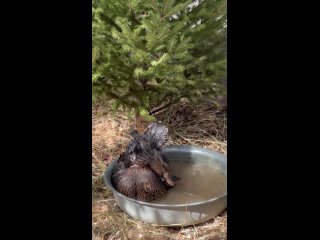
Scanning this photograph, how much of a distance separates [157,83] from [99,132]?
1.84ft

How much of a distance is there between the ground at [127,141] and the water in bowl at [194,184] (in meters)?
0.13

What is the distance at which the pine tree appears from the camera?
2.02 metres

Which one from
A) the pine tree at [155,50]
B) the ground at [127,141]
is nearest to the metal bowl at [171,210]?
the ground at [127,141]

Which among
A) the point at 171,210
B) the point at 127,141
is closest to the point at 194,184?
the point at 171,210

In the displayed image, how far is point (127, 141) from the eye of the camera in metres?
2.49

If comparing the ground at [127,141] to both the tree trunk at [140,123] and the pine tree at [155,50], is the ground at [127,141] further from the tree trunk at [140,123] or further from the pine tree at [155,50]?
the pine tree at [155,50]

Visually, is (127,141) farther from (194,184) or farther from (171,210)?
(171,210)

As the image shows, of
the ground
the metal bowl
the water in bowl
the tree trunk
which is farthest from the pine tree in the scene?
the metal bowl

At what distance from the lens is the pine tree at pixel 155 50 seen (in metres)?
2.02

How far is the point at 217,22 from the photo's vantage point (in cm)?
222

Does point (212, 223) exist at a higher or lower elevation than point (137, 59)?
lower

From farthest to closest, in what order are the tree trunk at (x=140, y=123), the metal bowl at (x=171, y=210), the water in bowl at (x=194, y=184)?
the tree trunk at (x=140, y=123) < the water in bowl at (x=194, y=184) < the metal bowl at (x=171, y=210)
